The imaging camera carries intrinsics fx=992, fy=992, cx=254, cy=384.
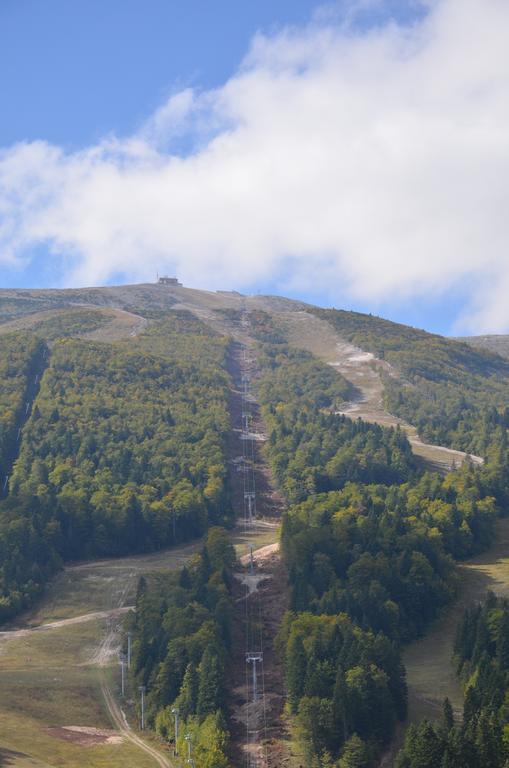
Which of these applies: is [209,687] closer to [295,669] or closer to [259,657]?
[295,669]

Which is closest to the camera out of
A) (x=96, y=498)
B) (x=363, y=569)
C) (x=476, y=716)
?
(x=476, y=716)

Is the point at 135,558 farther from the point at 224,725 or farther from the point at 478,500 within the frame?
the point at 224,725

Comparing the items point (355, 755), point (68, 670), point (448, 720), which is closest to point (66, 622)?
point (68, 670)

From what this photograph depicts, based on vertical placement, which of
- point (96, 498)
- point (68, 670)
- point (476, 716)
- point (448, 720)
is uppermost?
point (96, 498)

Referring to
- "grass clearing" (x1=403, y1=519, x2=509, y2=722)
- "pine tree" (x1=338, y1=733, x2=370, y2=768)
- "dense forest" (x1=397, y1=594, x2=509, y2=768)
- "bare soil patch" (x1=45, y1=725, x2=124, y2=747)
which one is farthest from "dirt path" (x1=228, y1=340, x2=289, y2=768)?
"dense forest" (x1=397, y1=594, x2=509, y2=768)

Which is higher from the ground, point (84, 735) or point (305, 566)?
point (305, 566)

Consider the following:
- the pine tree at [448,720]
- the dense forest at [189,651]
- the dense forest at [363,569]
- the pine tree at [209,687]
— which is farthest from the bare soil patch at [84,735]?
the pine tree at [448,720]

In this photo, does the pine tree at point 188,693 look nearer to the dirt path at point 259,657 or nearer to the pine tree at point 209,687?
the pine tree at point 209,687
